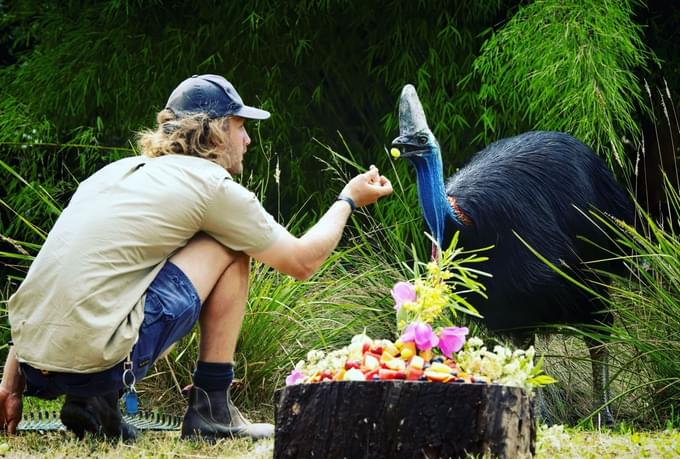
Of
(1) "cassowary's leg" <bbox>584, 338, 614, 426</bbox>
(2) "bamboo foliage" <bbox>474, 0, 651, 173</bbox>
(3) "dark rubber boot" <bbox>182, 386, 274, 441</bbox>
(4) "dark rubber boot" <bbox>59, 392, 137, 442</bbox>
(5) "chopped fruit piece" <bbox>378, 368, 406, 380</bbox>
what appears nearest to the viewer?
(5) "chopped fruit piece" <bbox>378, 368, 406, 380</bbox>

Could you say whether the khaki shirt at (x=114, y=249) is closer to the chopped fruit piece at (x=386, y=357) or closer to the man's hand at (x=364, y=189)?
the man's hand at (x=364, y=189)

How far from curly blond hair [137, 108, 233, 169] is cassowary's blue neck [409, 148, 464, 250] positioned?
1.38 metres

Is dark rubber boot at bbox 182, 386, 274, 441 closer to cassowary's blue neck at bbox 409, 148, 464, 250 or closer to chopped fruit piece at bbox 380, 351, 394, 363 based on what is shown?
chopped fruit piece at bbox 380, 351, 394, 363

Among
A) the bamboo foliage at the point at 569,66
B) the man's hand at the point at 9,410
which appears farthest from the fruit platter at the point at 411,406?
the bamboo foliage at the point at 569,66

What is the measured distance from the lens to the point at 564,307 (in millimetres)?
4332

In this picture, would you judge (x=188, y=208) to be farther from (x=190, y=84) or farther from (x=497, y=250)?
(x=497, y=250)

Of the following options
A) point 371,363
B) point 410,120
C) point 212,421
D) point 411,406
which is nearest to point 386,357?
point 371,363

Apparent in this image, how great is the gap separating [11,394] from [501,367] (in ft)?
4.62

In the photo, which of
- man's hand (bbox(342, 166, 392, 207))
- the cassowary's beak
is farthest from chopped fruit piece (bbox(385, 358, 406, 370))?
the cassowary's beak

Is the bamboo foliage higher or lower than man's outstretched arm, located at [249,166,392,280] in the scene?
higher

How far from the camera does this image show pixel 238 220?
2.79 meters

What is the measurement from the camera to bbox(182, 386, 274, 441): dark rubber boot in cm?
302

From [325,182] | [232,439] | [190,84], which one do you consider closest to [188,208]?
[190,84]

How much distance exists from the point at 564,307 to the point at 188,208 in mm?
2077
